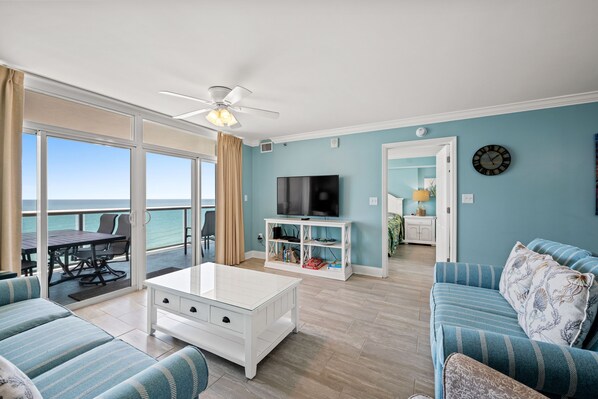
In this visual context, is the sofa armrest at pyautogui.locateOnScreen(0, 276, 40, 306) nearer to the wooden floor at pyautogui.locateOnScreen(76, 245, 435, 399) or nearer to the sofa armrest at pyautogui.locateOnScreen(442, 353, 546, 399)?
the wooden floor at pyautogui.locateOnScreen(76, 245, 435, 399)

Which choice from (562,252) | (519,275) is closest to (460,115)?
(562,252)

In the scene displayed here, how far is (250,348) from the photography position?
165 cm

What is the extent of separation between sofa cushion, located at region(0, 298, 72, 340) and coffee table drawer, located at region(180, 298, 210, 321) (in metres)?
0.70

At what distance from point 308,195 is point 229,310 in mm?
2703

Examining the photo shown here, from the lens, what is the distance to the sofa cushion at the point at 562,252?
1500 mm

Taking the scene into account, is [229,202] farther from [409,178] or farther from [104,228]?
[409,178]

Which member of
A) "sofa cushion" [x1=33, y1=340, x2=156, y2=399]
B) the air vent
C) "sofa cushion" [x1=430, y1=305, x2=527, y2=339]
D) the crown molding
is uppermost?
the crown molding

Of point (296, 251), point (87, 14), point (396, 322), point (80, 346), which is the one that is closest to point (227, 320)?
point (80, 346)

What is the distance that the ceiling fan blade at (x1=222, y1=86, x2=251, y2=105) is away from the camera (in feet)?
6.66

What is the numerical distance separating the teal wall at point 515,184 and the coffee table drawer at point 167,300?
2761 millimetres

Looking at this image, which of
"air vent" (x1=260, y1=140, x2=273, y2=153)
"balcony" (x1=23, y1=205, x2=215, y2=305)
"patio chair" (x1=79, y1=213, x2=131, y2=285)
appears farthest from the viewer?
"air vent" (x1=260, y1=140, x2=273, y2=153)

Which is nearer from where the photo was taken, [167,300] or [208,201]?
[167,300]

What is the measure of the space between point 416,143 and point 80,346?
395 cm

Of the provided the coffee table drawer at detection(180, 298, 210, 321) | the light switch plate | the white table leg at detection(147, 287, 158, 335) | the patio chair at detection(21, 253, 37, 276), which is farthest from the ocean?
the light switch plate
